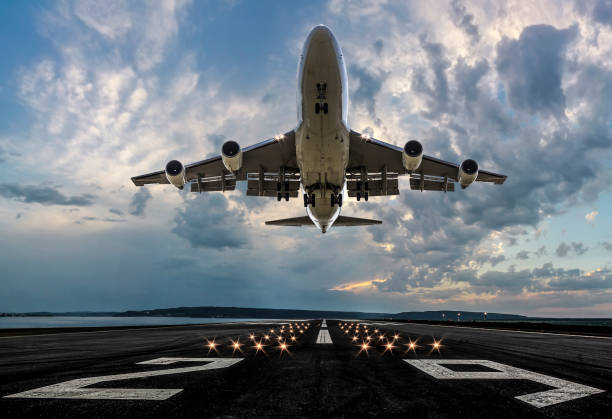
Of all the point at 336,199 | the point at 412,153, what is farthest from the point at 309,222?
the point at 412,153

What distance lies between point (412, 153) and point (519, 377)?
14147 millimetres

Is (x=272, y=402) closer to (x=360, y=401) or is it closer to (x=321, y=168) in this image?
(x=360, y=401)

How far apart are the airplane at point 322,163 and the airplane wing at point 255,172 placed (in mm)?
66

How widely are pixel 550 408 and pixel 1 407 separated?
543 centimetres

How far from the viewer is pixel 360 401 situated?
367 cm

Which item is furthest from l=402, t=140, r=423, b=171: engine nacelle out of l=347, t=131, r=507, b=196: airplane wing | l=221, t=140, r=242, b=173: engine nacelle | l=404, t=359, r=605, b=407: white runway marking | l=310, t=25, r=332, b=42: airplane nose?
l=404, t=359, r=605, b=407: white runway marking

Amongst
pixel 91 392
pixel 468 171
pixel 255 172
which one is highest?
pixel 255 172

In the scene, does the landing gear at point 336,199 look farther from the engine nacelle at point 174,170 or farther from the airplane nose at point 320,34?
the airplane nose at point 320,34

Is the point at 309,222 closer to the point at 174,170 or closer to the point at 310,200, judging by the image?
the point at 310,200

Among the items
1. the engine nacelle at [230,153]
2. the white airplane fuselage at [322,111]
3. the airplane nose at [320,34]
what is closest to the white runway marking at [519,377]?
the white airplane fuselage at [322,111]

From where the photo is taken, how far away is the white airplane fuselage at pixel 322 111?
48.8 ft

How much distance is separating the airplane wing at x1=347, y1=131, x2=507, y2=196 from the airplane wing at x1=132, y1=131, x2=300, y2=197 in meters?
4.26

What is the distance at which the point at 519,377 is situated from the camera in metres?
5.12

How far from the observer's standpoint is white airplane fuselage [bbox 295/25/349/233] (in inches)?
585
